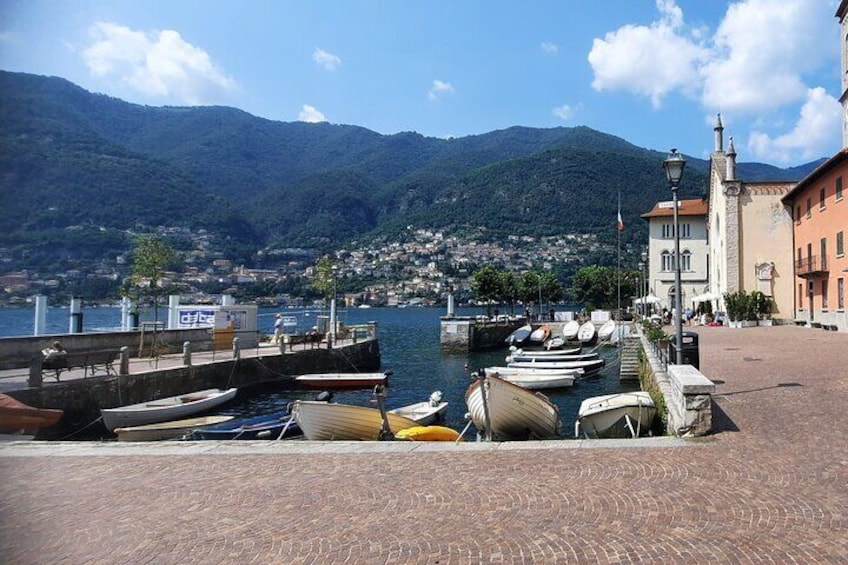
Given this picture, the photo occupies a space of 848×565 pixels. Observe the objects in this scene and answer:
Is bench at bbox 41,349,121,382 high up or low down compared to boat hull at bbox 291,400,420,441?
up

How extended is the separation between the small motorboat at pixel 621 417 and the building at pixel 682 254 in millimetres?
53968

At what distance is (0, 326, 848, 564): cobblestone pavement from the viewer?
514 centimetres

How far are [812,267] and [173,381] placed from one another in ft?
129

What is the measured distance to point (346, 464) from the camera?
8.27 m

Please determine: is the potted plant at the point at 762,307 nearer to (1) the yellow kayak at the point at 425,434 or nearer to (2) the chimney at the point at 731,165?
(2) the chimney at the point at 731,165

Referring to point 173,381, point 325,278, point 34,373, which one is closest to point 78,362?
point 34,373

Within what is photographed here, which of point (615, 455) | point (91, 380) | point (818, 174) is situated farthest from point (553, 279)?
point (615, 455)

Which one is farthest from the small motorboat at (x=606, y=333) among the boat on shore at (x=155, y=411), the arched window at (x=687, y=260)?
the boat on shore at (x=155, y=411)

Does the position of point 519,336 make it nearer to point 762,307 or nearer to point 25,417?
point 762,307

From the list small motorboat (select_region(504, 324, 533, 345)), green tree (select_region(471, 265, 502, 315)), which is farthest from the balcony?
green tree (select_region(471, 265, 502, 315))

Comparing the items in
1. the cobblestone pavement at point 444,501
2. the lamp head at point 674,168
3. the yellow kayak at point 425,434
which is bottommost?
the yellow kayak at point 425,434

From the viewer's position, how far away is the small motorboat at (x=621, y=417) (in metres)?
13.7

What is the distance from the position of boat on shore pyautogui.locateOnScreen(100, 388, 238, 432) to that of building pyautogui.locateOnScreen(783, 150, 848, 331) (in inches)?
1306

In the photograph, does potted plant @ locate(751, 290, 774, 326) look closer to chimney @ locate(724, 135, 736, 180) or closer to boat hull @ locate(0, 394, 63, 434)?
chimney @ locate(724, 135, 736, 180)
